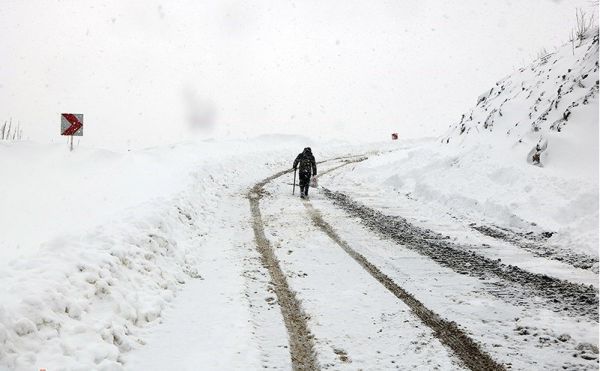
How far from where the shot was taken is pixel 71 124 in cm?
1633

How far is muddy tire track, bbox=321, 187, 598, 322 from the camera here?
546 centimetres

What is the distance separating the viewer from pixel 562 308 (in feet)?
17.3

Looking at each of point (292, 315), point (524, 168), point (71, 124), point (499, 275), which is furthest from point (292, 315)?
point (71, 124)

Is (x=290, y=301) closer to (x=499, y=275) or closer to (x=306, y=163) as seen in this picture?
(x=499, y=275)

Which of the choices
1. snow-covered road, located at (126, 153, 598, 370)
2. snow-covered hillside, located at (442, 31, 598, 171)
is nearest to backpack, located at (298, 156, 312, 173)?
snow-covered hillside, located at (442, 31, 598, 171)

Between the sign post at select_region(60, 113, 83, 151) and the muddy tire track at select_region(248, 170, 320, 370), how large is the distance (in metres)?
10.6

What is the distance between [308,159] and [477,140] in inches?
230

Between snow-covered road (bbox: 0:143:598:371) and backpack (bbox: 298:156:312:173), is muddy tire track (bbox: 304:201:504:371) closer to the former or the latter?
snow-covered road (bbox: 0:143:598:371)

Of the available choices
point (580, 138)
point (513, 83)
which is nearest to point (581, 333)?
point (580, 138)

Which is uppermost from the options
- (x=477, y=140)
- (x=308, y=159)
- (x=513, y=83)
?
(x=513, y=83)

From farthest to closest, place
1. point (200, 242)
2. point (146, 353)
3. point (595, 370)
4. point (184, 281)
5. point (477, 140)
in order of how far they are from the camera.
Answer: point (477, 140) → point (200, 242) → point (184, 281) → point (146, 353) → point (595, 370)

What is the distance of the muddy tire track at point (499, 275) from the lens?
546 centimetres

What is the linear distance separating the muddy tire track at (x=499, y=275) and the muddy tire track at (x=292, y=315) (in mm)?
2555

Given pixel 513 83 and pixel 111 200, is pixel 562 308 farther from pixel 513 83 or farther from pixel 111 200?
pixel 513 83
